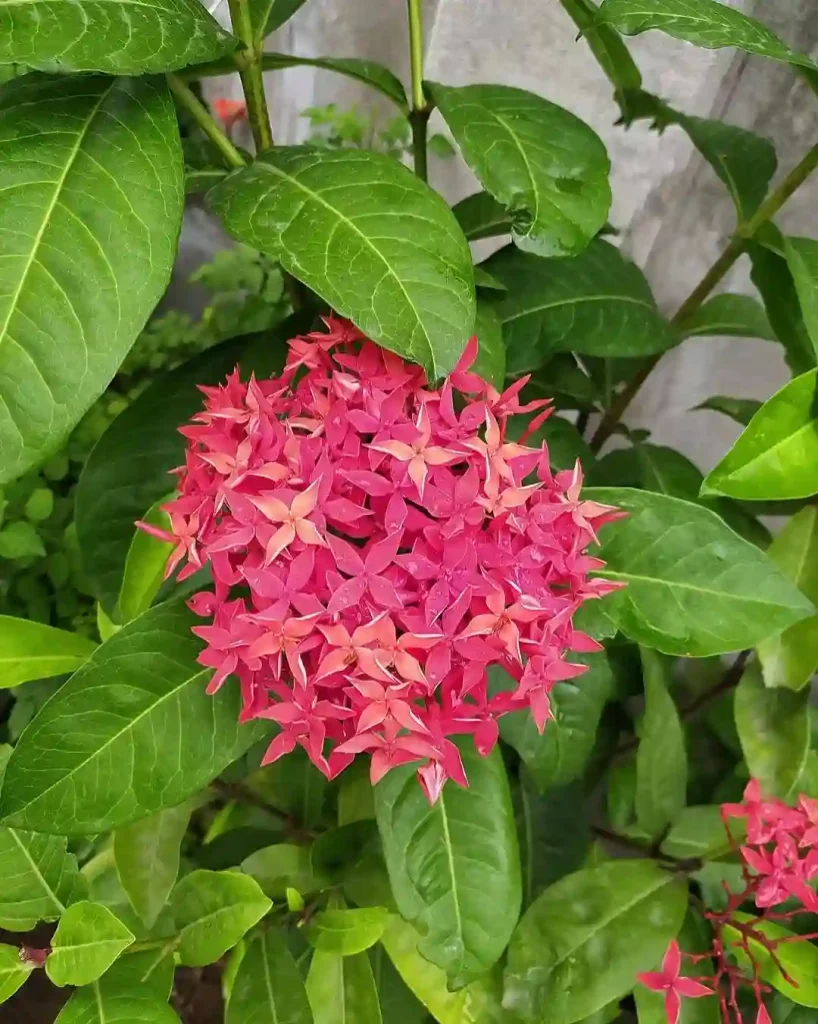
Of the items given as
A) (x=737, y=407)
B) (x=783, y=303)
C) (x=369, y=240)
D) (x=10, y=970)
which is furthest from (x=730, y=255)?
(x=10, y=970)

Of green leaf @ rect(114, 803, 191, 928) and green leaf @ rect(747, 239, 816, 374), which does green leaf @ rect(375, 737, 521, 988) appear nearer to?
green leaf @ rect(114, 803, 191, 928)

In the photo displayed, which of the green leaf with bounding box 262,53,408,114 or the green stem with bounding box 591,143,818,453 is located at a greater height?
the green leaf with bounding box 262,53,408,114

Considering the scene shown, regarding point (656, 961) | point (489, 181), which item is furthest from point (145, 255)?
point (656, 961)

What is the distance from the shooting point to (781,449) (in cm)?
56

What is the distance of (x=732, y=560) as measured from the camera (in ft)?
1.84

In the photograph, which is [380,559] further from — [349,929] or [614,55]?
[614,55]

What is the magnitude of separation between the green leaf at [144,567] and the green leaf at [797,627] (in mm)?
478

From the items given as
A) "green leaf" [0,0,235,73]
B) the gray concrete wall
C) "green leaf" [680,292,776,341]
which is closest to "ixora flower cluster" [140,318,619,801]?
"green leaf" [0,0,235,73]

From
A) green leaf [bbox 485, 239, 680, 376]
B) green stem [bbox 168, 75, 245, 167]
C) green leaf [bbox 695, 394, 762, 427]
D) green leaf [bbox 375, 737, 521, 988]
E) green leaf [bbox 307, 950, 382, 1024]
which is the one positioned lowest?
green leaf [bbox 307, 950, 382, 1024]

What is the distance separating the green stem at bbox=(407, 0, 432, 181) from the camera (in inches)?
22.5

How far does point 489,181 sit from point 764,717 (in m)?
0.52

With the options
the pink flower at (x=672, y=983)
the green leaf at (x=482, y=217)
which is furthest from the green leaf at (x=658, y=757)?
the green leaf at (x=482, y=217)

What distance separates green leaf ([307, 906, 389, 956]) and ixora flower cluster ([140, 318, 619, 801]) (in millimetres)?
176

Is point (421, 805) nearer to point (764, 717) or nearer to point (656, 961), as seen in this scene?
point (656, 961)
